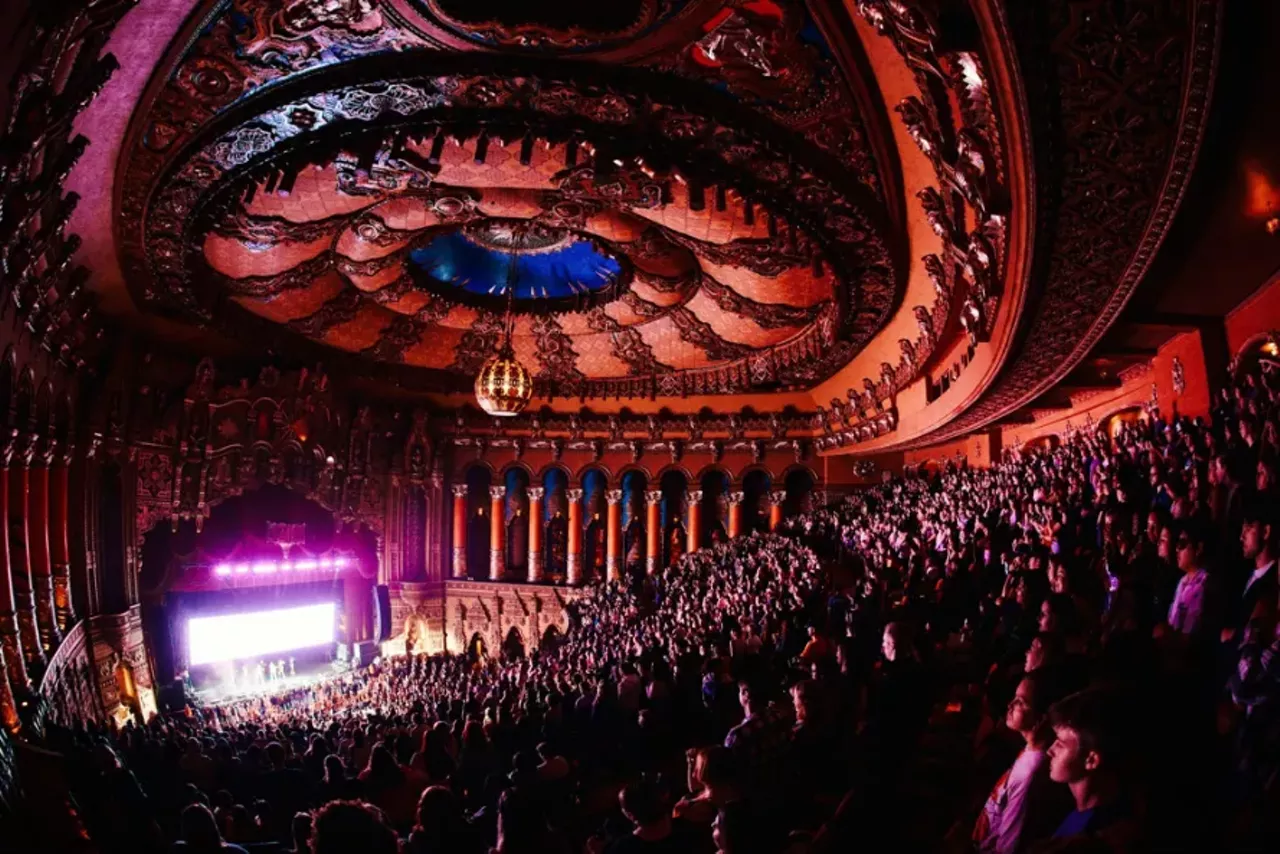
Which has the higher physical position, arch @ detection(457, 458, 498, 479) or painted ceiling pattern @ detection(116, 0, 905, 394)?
painted ceiling pattern @ detection(116, 0, 905, 394)

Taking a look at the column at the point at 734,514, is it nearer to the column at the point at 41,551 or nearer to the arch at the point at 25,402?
the column at the point at 41,551

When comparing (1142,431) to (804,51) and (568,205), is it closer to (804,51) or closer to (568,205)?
(804,51)

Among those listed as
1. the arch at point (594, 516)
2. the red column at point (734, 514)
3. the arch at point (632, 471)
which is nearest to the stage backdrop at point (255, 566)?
the arch at point (594, 516)

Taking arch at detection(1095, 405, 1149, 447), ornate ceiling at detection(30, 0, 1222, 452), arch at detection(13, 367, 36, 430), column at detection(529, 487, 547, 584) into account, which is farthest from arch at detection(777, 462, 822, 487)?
arch at detection(13, 367, 36, 430)

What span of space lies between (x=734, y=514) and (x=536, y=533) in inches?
234

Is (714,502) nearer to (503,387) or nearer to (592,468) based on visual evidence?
(592,468)

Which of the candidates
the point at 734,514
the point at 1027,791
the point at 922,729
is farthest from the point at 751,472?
the point at 1027,791

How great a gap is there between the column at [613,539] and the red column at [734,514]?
334 cm

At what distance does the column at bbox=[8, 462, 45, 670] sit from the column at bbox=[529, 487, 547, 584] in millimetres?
13172

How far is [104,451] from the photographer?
13.6m

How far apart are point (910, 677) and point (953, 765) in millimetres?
548

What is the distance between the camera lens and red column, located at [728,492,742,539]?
22.4 metres

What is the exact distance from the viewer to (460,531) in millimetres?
22312

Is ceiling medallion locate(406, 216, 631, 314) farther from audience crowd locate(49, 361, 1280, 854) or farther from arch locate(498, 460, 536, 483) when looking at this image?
audience crowd locate(49, 361, 1280, 854)
